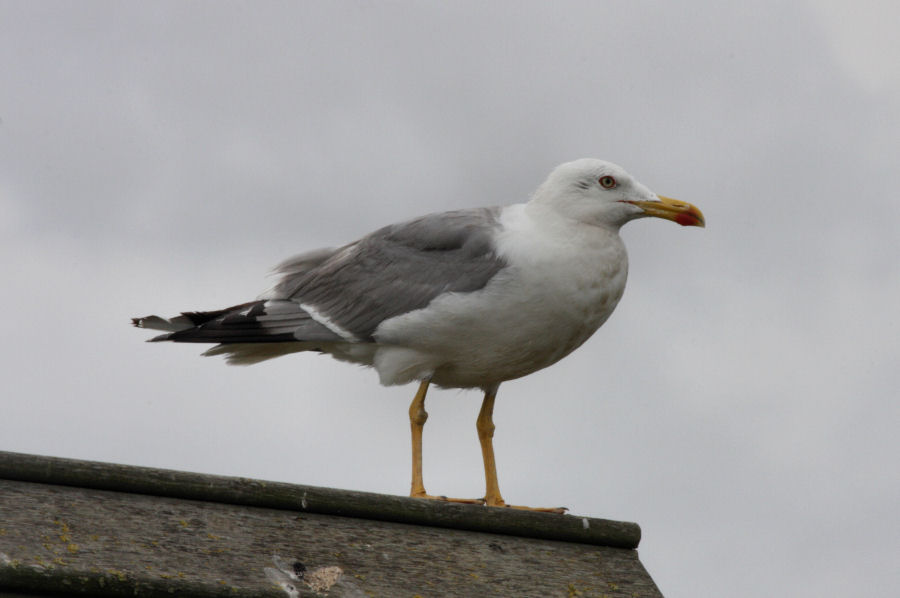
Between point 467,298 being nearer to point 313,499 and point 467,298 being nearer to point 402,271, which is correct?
point 402,271

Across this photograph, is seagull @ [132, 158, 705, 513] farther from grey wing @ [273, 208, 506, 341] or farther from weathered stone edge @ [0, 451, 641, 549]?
weathered stone edge @ [0, 451, 641, 549]

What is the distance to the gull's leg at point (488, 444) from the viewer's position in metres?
7.96

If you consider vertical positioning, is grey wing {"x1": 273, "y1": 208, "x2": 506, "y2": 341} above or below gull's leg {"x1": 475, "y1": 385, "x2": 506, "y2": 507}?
above

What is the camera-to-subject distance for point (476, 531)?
564 centimetres

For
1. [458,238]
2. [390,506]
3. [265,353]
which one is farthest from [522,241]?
[390,506]

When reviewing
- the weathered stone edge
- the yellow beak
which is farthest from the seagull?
the weathered stone edge

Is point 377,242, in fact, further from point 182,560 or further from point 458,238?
point 182,560

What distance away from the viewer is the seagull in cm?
755

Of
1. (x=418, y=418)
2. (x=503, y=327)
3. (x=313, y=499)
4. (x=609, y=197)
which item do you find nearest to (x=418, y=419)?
(x=418, y=418)

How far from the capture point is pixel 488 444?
8.29 metres

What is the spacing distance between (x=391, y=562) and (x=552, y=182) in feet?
11.7

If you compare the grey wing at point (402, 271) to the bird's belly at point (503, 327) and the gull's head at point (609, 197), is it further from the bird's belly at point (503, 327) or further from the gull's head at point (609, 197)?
the gull's head at point (609, 197)

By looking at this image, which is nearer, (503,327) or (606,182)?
(503,327)

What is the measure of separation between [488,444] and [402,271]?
123 centimetres
